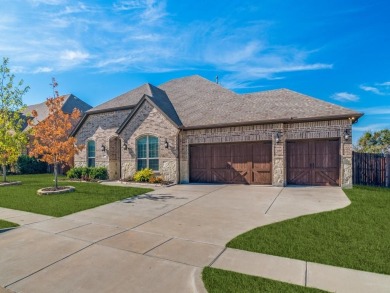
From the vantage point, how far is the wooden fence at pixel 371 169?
1241 cm

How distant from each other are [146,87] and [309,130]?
1295cm

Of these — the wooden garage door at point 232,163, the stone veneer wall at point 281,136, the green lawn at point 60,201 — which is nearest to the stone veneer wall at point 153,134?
the stone veneer wall at point 281,136

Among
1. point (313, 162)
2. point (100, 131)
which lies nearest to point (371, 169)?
point (313, 162)

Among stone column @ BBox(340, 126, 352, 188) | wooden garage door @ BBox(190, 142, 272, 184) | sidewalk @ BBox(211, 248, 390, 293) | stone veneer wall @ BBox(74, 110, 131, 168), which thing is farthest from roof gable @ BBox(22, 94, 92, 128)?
sidewalk @ BBox(211, 248, 390, 293)

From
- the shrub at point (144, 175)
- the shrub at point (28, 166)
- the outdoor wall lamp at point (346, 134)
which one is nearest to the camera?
the outdoor wall lamp at point (346, 134)

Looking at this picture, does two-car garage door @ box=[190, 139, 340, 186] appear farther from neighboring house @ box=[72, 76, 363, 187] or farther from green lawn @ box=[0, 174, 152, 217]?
green lawn @ box=[0, 174, 152, 217]

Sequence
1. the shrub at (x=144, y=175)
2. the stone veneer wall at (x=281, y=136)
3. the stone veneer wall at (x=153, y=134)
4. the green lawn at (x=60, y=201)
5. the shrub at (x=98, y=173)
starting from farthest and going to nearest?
1. the shrub at (x=98, y=173)
2. the stone veneer wall at (x=153, y=134)
3. the shrub at (x=144, y=175)
4. the stone veneer wall at (x=281, y=136)
5. the green lawn at (x=60, y=201)

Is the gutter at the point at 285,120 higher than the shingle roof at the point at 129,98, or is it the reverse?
the shingle roof at the point at 129,98

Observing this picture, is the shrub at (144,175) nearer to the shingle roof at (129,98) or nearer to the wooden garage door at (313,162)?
the shingle roof at (129,98)

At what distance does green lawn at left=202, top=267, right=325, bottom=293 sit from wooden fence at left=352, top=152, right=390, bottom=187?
478 inches

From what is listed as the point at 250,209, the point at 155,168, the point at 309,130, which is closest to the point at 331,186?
the point at 309,130

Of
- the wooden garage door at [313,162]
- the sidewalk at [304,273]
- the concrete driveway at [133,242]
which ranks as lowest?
the concrete driveway at [133,242]

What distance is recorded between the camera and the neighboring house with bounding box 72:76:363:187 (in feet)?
40.7

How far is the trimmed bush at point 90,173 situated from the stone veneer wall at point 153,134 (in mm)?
1761
